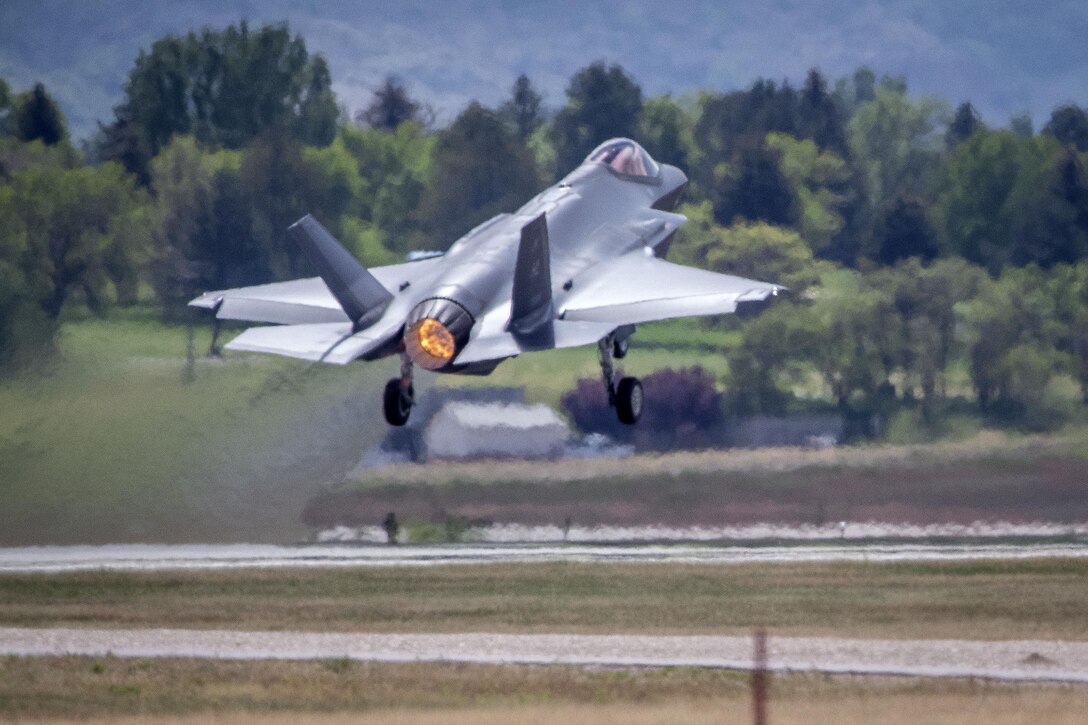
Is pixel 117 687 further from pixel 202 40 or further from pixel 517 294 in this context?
pixel 202 40

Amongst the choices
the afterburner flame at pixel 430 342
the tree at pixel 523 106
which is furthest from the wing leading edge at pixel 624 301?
the tree at pixel 523 106

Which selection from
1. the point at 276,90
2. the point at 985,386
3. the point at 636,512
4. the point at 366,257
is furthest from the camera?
the point at 276,90

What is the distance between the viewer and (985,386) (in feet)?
170

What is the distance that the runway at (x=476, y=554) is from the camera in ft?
127

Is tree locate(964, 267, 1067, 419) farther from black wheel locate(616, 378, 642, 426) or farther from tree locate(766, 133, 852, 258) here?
A: black wheel locate(616, 378, 642, 426)

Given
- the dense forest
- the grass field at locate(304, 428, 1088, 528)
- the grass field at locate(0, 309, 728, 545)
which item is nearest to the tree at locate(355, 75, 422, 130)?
the dense forest

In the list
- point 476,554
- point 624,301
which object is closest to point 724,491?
point 476,554

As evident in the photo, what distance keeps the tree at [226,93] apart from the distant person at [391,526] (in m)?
43.1

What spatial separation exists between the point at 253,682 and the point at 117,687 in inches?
68.2

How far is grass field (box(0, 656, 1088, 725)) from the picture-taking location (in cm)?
2066

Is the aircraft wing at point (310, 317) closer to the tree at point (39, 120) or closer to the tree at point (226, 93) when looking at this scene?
the tree at point (226, 93)

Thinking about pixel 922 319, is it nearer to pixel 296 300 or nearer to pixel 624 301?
pixel 624 301

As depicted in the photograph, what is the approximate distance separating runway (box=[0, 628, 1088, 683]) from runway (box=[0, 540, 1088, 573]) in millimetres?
9815

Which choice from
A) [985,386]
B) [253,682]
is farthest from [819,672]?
[985,386]
